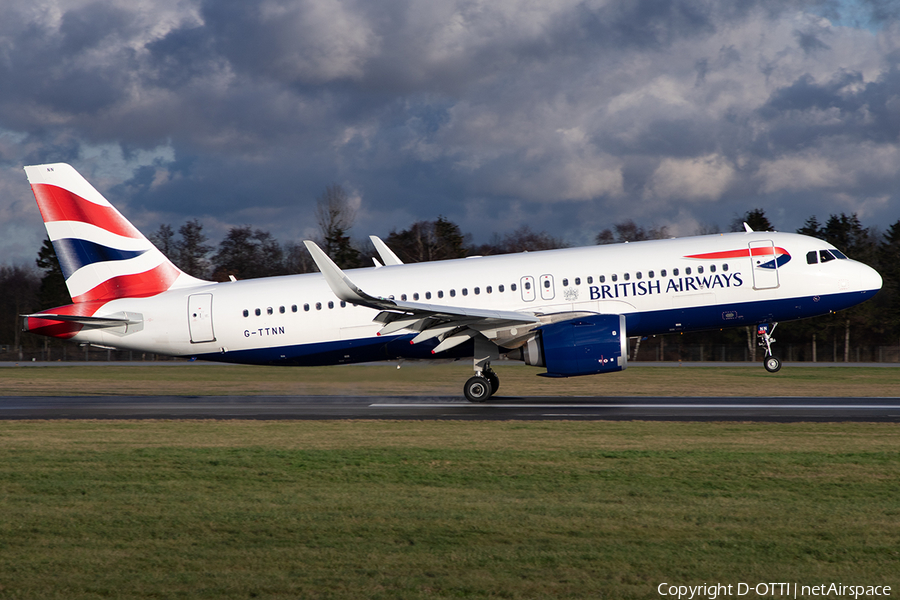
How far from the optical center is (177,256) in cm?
9188

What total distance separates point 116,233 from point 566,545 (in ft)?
69.9

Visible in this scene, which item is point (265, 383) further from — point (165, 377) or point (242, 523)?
point (242, 523)

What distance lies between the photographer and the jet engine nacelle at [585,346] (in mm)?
21219

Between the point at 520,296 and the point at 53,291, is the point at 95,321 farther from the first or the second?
the point at 53,291

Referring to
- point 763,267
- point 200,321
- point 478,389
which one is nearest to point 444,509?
point 478,389

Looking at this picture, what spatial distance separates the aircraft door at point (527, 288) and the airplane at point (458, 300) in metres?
0.03

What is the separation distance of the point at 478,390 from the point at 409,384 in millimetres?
8481

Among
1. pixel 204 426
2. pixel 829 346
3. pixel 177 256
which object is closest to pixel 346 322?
pixel 204 426

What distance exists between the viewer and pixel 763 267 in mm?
22969

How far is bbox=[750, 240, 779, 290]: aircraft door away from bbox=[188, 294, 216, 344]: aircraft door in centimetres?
1642

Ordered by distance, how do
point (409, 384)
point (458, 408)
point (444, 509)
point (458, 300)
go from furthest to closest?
point (409, 384)
point (458, 300)
point (458, 408)
point (444, 509)

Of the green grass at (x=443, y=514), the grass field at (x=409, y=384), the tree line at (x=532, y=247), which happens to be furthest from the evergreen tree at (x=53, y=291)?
the green grass at (x=443, y=514)

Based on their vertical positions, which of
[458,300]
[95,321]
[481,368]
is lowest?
[481,368]

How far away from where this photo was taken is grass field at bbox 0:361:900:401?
25.7m
